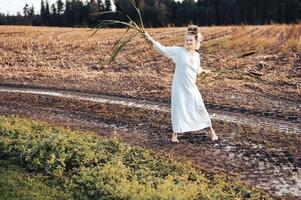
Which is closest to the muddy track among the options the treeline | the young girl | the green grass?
the young girl

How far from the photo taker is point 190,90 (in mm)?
10062

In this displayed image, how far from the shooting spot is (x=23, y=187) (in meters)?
7.72

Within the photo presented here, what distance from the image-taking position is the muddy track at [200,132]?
27.6 ft

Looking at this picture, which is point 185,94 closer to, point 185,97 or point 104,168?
point 185,97

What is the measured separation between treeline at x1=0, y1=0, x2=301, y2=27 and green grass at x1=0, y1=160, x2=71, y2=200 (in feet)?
188

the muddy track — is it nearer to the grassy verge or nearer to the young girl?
the young girl

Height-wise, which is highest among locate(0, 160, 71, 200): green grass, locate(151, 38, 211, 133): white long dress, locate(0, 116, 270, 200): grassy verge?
locate(151, 38, 211, 133): white long dress

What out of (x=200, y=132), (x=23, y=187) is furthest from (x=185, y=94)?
(x=23, y=187)

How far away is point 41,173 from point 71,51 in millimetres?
17964

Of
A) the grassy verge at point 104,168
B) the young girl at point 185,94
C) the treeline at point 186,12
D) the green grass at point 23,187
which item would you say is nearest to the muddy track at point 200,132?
the young girl at point 185,94

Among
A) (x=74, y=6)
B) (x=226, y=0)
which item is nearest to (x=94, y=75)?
(x=226, y=0)

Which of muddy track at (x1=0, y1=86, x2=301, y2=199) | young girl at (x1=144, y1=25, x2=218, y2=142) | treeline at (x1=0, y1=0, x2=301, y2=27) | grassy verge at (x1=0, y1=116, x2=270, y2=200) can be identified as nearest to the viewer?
grassy verge at (x1=0, y1=116, x2=270, y2=200)

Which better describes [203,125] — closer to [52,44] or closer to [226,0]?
[52,44]

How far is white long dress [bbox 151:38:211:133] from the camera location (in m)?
9.91
